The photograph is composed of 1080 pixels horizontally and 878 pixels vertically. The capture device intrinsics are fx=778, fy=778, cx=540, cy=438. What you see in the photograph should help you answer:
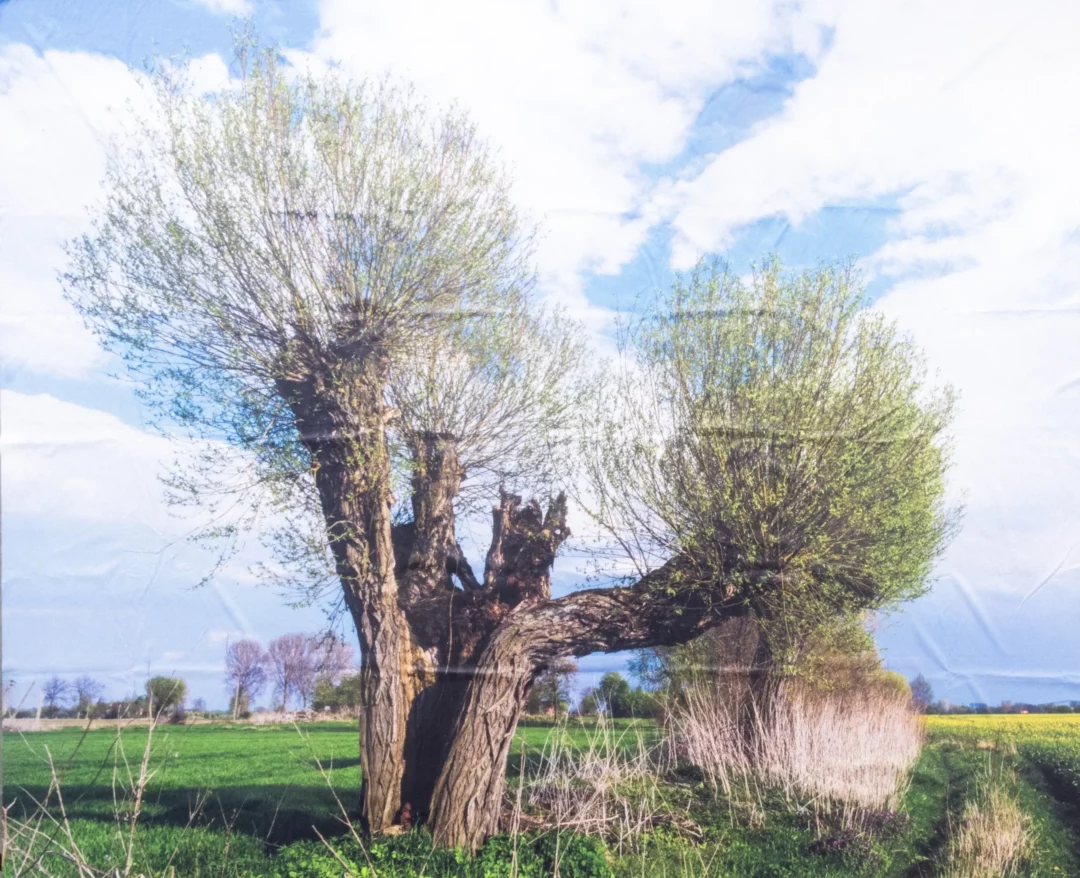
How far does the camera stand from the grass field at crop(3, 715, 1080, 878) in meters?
2.45

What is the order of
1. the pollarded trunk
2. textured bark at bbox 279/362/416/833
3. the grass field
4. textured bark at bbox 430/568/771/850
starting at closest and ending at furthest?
the grass field, textured bark at bbox 279/362/416/833, textured bark at bbox 430/568/771/850, the pollarded trunk

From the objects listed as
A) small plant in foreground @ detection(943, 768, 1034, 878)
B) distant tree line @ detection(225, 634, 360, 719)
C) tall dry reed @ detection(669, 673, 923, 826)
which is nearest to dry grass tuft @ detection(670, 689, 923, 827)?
tall dry reed @ detection(669, 673, 923, 826)

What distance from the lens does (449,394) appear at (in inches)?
112

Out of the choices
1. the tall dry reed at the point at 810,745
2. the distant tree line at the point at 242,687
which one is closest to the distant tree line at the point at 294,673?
the distant tree line at the point at 242,687

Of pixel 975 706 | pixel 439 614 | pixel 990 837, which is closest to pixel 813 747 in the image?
pixel 990 837

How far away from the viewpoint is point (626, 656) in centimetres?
298

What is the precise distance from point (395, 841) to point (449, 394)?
177 centimetres

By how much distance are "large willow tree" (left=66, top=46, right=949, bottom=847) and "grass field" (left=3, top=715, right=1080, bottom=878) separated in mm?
420

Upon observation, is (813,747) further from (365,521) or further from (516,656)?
(365,521)

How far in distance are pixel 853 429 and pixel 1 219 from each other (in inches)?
114

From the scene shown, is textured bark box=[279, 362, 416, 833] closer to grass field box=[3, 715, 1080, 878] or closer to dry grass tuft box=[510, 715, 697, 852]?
grass field box=[3, 715, 1080, 878]

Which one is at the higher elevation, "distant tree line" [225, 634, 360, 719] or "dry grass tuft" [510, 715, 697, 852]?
"distant tree line" [225, 634, 360, 719]

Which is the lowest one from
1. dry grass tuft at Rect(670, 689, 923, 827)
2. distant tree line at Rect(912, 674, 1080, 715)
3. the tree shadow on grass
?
the tree shadow on grass

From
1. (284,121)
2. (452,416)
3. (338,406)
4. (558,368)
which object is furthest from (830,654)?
(284,121)
